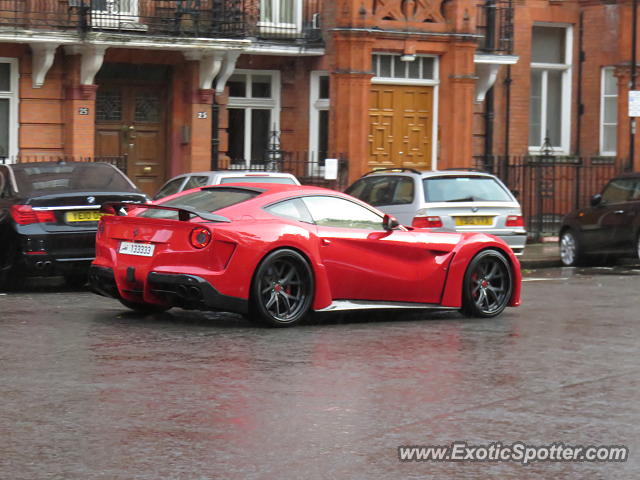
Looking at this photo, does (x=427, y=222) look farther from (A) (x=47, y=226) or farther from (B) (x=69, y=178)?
(A) (x=47, y=226)

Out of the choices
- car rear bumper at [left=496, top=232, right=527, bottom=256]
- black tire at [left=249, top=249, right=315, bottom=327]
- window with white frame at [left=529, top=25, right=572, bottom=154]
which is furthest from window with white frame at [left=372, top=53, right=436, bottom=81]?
black tire at [left=249, top=249, right=315, bottom=327]

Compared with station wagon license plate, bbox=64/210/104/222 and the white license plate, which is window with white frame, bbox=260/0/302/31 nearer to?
station wagon license plate, bbox=64/210/104/222

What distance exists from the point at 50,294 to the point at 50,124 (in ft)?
31.5

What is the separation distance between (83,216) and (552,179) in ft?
49.8

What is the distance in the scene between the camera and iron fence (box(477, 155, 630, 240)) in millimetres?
28516

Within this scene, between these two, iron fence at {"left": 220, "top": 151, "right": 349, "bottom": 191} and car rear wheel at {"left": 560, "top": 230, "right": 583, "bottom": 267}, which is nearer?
car rear wheel at {"left": 560, "top": 230, "right": 583, "bottom": 267}

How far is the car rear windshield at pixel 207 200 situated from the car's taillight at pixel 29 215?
9.39 feet

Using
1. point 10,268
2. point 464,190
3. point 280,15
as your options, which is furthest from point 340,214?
point 280,15

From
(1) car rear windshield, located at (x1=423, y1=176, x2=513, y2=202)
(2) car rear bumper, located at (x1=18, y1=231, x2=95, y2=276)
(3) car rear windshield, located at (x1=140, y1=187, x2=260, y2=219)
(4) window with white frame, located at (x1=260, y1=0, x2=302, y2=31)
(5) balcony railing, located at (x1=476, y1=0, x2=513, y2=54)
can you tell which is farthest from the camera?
(5) balcony railing, located at (x1=476, y1=0, x2=513, y2=54)

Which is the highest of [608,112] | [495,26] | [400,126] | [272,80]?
[495,26]

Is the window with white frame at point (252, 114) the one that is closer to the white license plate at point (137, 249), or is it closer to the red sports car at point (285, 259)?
the red sports car at point (285, 259)

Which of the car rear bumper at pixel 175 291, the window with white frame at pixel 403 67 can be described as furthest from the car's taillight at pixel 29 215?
the window with white frame at pixel 403 67

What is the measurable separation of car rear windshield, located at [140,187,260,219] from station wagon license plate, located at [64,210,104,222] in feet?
9.13

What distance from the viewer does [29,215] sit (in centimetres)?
1536
